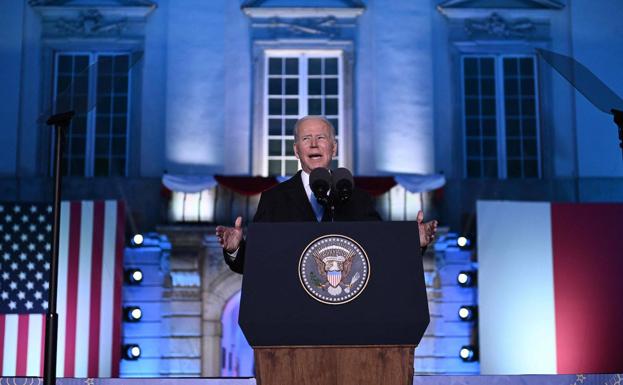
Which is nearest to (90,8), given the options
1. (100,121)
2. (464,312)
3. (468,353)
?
(100,121)

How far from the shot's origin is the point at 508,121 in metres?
14.6

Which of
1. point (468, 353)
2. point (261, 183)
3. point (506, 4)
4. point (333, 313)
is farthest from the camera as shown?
point (506, 4)

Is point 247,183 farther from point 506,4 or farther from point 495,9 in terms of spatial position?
point 506,4

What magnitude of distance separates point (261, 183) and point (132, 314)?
2567mm

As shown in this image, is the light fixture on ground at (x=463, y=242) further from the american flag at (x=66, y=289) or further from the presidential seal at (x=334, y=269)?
the presidential seal at (x=334, y=269)

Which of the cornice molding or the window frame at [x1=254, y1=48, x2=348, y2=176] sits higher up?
the cornice molding

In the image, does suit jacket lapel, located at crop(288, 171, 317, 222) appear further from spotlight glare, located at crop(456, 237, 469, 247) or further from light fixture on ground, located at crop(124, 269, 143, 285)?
spotlight glare, located at crop(456, 237, 469, 247)

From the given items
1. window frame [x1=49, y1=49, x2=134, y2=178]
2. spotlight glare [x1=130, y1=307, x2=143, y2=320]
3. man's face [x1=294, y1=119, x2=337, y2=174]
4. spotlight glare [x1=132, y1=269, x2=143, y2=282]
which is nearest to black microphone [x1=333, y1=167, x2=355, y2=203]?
man's face [x1=294, y1=119, x2=337, y2=174]

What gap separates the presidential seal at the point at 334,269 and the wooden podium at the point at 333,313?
0.01 m

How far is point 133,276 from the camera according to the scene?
13.5 m

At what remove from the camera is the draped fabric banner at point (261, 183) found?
43.4ft

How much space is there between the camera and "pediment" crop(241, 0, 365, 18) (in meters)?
14.4

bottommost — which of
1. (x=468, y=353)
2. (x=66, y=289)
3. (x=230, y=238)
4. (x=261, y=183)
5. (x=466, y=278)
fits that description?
(x=468, y=353)

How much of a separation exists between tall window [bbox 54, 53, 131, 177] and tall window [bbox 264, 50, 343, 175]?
2150mm
